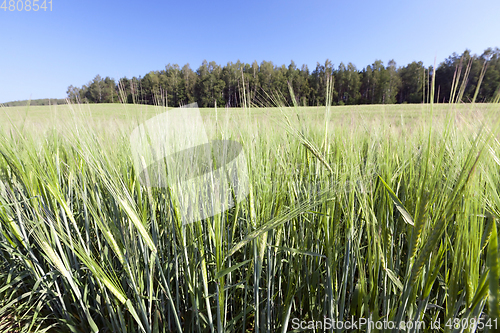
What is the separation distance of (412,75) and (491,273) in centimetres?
2962

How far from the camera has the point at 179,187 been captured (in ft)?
1.92

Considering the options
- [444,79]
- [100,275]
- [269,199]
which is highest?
[444,79]

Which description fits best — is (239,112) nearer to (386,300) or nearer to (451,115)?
(451,115)

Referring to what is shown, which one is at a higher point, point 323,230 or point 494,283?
point 494,283

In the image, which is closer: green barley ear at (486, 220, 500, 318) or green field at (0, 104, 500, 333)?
green barley ear at (486, 220, 500, 318)

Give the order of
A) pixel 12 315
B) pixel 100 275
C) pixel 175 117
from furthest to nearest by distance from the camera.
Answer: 1. pixel 12 315
2. pixel 175 117
3. pixel 100 275

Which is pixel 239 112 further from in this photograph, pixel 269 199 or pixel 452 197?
pixel 452 197

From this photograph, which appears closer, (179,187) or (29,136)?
(179,187)

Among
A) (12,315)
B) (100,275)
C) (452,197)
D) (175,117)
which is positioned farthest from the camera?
(12,315)

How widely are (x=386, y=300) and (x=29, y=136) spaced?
1541 mm

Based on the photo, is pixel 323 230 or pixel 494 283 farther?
pixel 323 230

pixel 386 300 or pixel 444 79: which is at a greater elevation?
pixel 444 79

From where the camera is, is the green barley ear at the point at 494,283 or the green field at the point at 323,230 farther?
the green field at the point at 323,230

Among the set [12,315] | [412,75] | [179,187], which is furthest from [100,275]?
[412,75]
